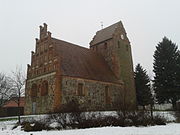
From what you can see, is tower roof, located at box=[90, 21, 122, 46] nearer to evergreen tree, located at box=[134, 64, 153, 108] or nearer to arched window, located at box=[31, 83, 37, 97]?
evergreen tree, located at box=[134, 64, 153, 108]

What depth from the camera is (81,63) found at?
35.0 m

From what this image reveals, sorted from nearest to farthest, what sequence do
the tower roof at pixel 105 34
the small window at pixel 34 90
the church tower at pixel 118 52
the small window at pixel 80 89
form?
the small window at pixel 80 89
the small window at pixel 34 90
the church tower at pixel 118 52
the tower roof at pixel 105 34

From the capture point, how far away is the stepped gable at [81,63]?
1251 inches

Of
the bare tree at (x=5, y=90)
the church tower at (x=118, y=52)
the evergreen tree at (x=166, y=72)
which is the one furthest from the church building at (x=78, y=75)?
the bare tree at (x=5, y=90)

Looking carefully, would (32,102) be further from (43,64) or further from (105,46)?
(105,46)

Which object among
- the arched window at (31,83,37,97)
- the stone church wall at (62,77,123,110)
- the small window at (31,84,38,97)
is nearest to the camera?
the stone church wall at (62,77,123,110)

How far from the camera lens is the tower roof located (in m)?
43.5

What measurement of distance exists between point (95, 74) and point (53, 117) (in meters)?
16.4

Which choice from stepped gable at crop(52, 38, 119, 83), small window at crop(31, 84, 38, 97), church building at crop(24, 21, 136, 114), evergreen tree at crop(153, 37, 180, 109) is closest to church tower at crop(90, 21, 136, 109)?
church building at crop(24, 21, 136, 114)

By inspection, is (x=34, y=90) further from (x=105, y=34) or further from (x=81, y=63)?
(x=105, y=34)

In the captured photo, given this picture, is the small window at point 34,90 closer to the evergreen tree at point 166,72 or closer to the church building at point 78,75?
the church building at point 78,75

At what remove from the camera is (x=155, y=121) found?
20438 millimetres

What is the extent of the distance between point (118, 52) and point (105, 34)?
18.6 feet

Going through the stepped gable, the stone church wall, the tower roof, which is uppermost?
the tower roof
